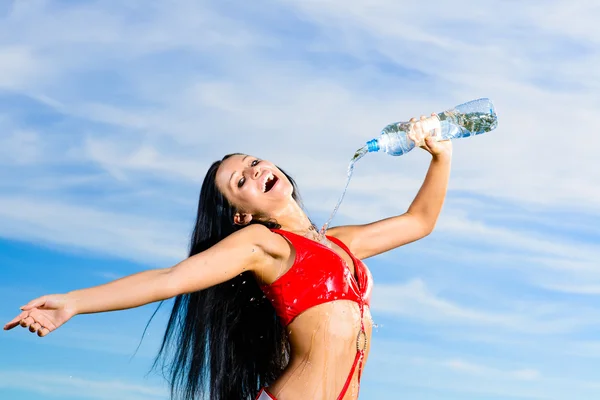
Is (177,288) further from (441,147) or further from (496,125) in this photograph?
(496,125)

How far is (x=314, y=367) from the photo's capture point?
5.08 meters

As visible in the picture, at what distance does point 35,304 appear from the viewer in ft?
13.6

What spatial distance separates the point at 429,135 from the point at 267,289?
5.22 ft

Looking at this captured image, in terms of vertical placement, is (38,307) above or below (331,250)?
below

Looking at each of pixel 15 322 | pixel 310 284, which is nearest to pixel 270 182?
pixel 310 284

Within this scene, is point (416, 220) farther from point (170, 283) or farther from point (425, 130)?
point (170, 283)

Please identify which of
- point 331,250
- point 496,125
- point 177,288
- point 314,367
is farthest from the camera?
point 496,125

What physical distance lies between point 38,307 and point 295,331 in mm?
1533

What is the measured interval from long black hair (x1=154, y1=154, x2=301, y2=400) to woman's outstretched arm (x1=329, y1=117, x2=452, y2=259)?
0.70 meters

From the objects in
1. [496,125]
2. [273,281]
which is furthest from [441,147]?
[273,281]

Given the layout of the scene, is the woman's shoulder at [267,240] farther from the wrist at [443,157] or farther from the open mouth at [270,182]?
the wrist at [443,157]

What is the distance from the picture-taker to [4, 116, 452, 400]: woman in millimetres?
4789

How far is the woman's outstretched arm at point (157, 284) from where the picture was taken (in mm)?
4148

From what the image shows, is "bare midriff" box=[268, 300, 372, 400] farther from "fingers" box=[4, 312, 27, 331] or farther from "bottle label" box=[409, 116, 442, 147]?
"fingers" box=[4, 312, 27, 331]
